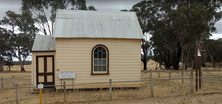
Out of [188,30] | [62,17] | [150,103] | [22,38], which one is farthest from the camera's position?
[22,38]

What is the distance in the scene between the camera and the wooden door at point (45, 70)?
11.9 m

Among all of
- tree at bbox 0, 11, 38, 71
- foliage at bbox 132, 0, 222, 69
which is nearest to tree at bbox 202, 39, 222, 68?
foliage at bbox 132, 0, 222, 69

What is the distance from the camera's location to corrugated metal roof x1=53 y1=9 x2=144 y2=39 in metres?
11.6

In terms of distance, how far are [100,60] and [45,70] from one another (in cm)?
340

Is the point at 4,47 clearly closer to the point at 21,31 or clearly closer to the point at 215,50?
the point at 21,31

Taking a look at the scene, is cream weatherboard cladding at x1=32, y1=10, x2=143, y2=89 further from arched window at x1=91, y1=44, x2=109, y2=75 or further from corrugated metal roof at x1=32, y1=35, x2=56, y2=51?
arched window at x1=91, y1=44, x2=109, y2=75

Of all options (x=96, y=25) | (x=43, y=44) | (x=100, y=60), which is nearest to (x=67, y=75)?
(x=100, y=60)

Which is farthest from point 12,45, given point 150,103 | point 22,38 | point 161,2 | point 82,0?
point 150,103

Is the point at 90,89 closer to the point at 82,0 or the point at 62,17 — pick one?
the point at 62,17

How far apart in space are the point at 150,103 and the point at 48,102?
14.5 feet

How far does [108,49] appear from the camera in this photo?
1169cm

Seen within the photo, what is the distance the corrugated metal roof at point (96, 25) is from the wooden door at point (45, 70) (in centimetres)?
182

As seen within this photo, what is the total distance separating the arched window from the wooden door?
2.63m

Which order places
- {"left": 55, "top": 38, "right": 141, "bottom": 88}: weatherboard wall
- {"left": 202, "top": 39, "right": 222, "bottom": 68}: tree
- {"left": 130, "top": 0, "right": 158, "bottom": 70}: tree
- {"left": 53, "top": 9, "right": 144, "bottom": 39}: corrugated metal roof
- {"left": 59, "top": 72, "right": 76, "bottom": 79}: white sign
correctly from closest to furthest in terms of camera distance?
{"left": 59, "top": 72, "right": 76, "bottom": 79}: white sign → {"left": 55, "top": 38, "right": 141, "bottom": 88}: weatherboard wall → {"left": 53, "top": 9, "right": 144, "bottom": 39}: corrugated metal roof → {"left": 130, "top": 0, "right": 158, "bottom": 70}: tree → {"left": 202, "top": 39, "right": 222, "bottom": 68}: tree
